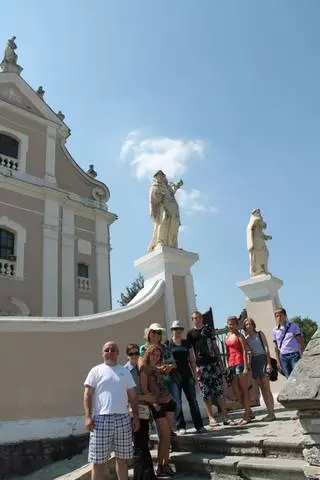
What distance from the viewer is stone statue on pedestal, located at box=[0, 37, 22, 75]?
17.4 metres

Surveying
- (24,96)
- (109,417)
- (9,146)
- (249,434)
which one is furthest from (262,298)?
(24,96)

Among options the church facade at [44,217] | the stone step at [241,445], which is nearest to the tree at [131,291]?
the church facade at [44,217]

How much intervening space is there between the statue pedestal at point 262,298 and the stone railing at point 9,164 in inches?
364

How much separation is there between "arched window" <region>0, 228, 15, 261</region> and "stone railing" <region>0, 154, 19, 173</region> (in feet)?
6.83

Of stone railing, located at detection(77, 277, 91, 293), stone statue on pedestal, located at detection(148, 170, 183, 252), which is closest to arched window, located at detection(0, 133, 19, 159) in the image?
stone railing, located at detection(77, 277, 91, 293)

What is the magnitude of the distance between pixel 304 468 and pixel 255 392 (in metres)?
4.93

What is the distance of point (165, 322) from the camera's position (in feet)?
24.9

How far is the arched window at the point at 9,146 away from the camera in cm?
1525

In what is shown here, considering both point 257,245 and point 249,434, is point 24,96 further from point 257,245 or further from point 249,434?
point 249,434

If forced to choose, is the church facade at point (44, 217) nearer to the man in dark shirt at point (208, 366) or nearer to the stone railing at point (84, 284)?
the stone railing at point (84, 284)

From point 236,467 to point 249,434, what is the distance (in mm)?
797

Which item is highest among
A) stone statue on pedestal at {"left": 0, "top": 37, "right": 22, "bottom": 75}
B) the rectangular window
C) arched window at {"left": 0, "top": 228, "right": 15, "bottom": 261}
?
stone statue on pedestal at {"left": 0, "top": 37, "right": 22, "bottom": 75}

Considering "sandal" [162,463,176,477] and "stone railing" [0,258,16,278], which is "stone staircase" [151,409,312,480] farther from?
"stone railing" [0,258,16,278]

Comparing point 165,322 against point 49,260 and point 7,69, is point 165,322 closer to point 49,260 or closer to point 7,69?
point 49,260
